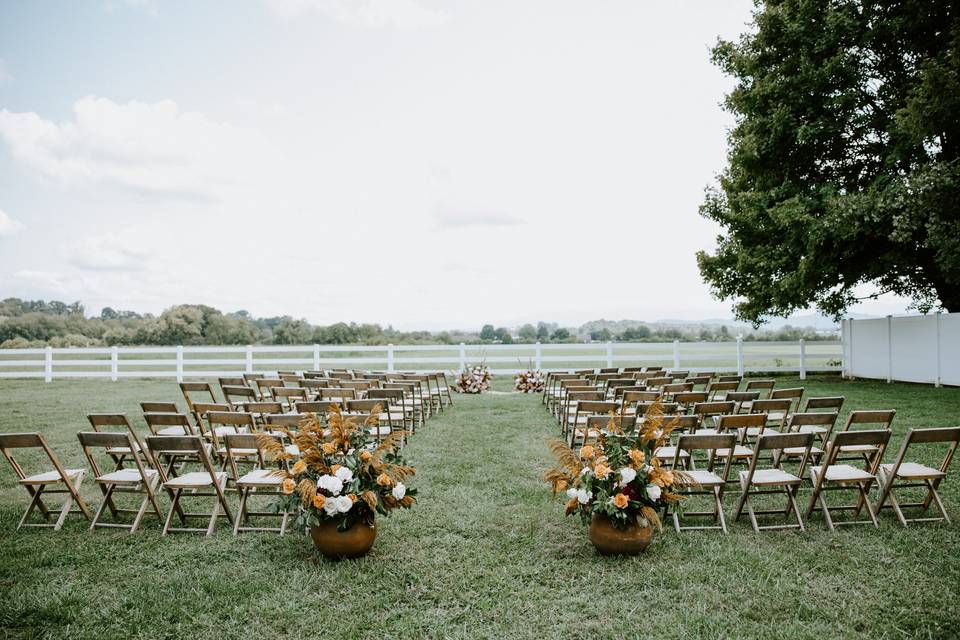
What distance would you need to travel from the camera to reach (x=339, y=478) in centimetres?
440

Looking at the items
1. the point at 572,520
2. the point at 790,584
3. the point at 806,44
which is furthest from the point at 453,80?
the point at 790,584

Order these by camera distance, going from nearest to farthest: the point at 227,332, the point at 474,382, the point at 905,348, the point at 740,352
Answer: the point at 474,382
the point at 905,348
the point at 740,352
the point at 227,332

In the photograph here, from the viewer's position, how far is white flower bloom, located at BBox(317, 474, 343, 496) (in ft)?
14.2

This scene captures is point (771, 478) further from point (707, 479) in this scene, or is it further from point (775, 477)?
point (707, 479)

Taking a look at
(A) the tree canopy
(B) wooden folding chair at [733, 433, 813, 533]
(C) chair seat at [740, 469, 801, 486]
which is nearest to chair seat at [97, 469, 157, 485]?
(B) wooden folding chair at [733, 433, 813, 533]

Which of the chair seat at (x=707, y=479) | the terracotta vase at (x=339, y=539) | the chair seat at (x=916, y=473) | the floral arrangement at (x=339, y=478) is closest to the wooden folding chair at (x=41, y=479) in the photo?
the floral arrangement at (x=339, y=478)

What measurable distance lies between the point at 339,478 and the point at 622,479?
204 cm

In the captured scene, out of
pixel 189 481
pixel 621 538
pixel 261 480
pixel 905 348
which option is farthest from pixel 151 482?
pixel 905 348

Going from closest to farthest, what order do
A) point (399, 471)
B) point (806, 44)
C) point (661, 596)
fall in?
point (661, 596)
point (399, 471)
point (806, 44)

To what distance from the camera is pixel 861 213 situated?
14383mm

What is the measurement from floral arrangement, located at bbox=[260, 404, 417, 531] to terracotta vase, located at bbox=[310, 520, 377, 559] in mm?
48

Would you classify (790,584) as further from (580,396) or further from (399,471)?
(580,396)

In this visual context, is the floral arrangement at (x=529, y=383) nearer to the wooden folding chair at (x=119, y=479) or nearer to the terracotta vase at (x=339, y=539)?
the wooden folding chair at (x=119, y=479)

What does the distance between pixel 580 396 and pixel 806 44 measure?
44.9ft
